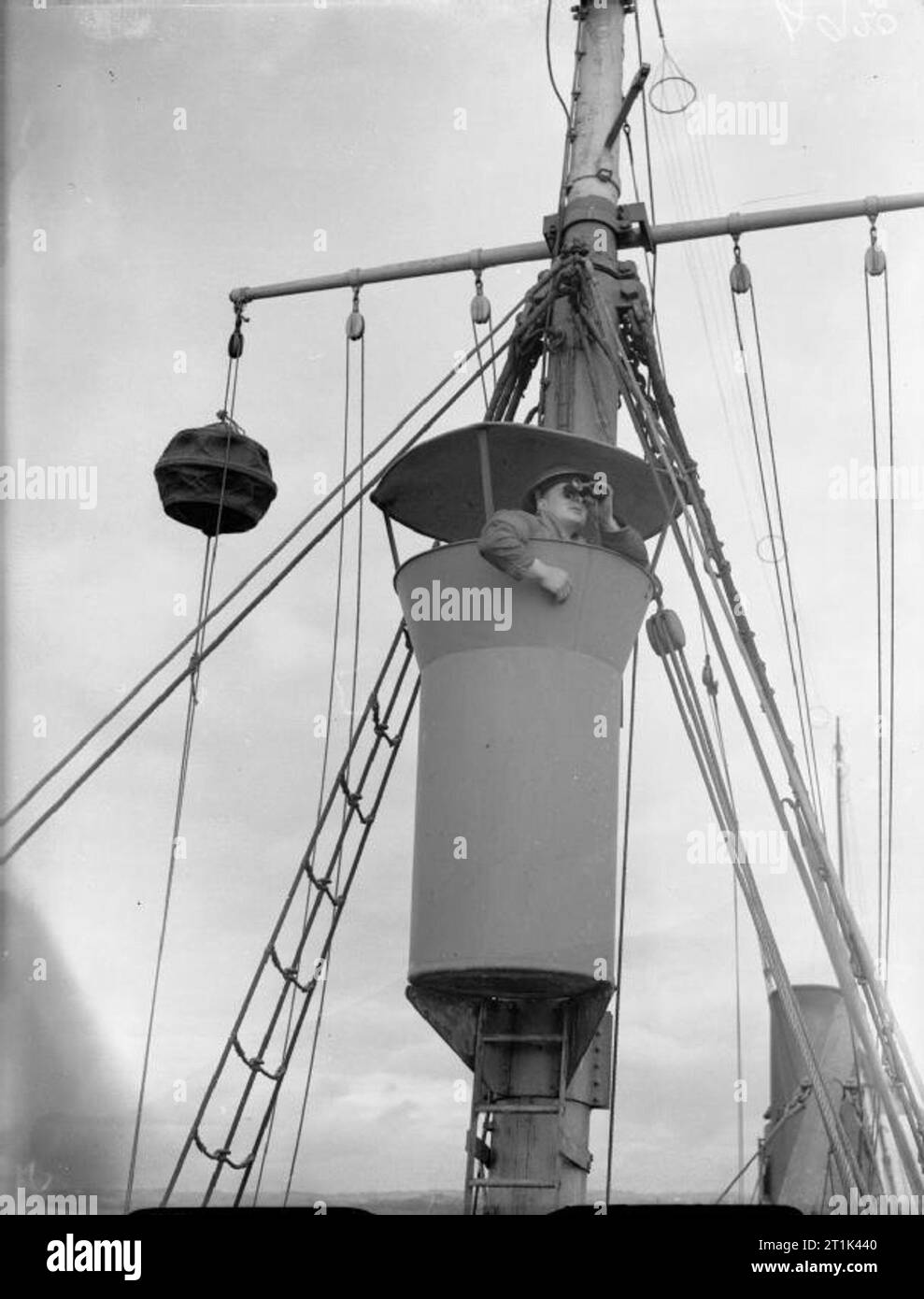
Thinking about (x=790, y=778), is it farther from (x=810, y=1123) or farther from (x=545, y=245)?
(x=810, y=1123)

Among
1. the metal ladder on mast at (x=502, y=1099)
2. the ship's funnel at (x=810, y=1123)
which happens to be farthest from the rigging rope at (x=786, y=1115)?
the metal ladder on mast at (x=502, y=1099)

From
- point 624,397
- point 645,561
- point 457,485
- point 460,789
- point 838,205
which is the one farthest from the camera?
point 838,205

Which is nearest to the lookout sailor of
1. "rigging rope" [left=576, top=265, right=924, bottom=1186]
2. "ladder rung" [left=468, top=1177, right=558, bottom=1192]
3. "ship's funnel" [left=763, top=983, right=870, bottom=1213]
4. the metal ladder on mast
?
"rigging rope" [left=576, top=265, right=924, bottom=1186]

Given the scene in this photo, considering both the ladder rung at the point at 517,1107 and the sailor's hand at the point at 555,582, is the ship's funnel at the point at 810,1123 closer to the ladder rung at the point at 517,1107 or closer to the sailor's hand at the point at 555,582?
the ladder rung at the point at 517,1107

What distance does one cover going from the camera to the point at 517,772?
689cm

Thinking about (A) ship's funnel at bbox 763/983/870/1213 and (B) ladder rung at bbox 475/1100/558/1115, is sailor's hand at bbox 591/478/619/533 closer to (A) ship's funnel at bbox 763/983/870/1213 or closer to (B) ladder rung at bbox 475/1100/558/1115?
(B) ladder rung at bbox 475/1100/558/1115

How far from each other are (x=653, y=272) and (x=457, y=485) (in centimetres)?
→ 260

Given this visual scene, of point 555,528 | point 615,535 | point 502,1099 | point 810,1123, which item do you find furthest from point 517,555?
point 810,1123

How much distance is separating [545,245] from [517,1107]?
5.81m

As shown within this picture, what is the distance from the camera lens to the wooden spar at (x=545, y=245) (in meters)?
9.95

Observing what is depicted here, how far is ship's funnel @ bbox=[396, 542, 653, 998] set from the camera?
671 cm

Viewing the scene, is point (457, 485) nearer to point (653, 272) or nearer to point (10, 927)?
point (653, 272)
